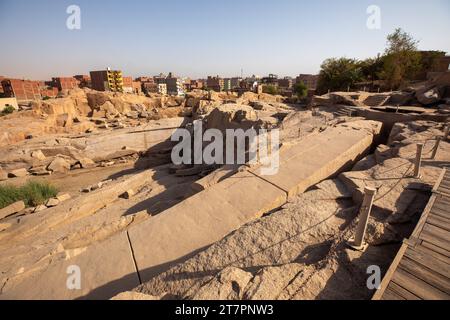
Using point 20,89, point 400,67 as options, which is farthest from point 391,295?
point 20,89


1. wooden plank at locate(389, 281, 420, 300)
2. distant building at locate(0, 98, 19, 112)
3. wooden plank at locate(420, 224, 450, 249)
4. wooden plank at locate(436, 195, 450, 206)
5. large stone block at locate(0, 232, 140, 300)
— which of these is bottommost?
large stone block at locate(0, 232, 140, 300)

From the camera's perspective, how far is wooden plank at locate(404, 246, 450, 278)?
217cm

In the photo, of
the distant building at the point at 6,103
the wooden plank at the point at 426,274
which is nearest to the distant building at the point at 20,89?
the distant building at the point at 6,103

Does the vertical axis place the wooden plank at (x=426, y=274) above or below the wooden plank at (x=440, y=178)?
below

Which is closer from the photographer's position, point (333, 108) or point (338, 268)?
point (338, 268)

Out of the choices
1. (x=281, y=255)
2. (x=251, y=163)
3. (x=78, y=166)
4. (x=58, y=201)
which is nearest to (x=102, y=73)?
(x=78, y=166)

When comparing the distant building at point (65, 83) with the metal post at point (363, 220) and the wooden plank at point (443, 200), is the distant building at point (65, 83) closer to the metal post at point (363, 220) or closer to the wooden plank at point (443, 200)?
the metal post at point (363, 220)

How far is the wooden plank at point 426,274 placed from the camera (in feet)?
6.66

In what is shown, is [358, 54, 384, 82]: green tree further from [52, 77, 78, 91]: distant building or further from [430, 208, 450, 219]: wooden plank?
[52, 77, 78, 91]: distant building

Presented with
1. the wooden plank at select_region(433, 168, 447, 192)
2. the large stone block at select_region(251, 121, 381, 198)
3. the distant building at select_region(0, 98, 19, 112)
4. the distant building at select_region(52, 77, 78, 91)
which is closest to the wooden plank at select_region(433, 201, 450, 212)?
the wooden plank at select_region(433, 168, 447, 192)

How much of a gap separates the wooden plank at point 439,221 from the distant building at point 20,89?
53.1 meters
